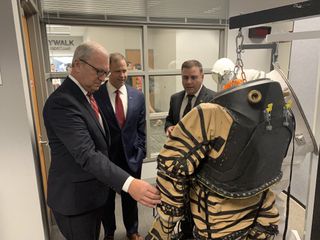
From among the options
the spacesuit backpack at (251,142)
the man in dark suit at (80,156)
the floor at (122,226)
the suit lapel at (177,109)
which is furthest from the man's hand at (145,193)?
the floor at (122,226)

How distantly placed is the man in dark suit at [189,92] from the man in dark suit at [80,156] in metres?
0.96

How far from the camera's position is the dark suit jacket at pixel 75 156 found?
1213 mm

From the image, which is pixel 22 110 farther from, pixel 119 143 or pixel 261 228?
pixel 261 228

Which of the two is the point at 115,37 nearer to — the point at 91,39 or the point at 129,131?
the point at 91,39

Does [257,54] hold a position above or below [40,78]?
above

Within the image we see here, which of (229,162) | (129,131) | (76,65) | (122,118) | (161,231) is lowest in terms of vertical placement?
(161,231)

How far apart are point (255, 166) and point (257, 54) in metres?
3.02

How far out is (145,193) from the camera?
109 cm

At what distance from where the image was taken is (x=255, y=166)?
872mm

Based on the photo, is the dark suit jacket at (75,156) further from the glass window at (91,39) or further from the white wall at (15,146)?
the glass window at (91,39)

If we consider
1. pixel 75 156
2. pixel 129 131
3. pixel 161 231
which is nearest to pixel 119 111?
pixel 129 131

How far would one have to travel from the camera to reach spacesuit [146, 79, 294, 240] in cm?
83

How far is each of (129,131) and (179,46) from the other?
72.6 inches

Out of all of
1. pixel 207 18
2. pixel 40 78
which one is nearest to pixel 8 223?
pixel 40 78
